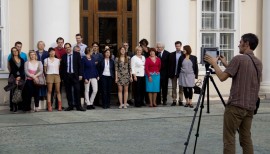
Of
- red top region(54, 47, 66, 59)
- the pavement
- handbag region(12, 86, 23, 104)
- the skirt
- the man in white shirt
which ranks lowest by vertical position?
the pavement

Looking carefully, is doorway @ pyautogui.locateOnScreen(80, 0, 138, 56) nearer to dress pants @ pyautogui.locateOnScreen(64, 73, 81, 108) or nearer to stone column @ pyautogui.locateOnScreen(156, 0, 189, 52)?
stone column @ pyautogui.locateOnScreen(156, 0, 189, 52)

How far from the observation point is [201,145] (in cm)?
915

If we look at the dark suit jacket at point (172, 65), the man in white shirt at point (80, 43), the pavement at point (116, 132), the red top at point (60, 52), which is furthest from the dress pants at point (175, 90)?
the red top at point (60, 52)

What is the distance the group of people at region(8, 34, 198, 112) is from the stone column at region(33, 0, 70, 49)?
18.6 inches

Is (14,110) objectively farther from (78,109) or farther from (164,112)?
(164,112)

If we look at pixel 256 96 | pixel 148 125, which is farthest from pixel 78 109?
pixel 256 96

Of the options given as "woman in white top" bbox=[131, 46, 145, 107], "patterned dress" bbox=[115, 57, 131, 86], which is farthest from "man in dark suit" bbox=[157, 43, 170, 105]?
"patterned dress" bbox=[115, 57, 131, 86]

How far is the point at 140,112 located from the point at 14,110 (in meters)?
3.36

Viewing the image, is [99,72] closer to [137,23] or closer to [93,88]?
[93,88]

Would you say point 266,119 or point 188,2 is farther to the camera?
point 188,2

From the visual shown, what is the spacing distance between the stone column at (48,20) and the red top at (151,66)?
8.48 feet

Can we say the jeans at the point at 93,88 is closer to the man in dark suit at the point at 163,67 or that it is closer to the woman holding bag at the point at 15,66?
the woman holding bag at the point at 15,66

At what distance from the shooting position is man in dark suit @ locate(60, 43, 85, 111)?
545 inches

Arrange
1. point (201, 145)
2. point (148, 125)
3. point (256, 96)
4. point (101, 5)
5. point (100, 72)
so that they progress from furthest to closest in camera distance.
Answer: point (101, 5) → point (100, 72) → point (148, 125) → point (201, 145) → point (256, 96)
